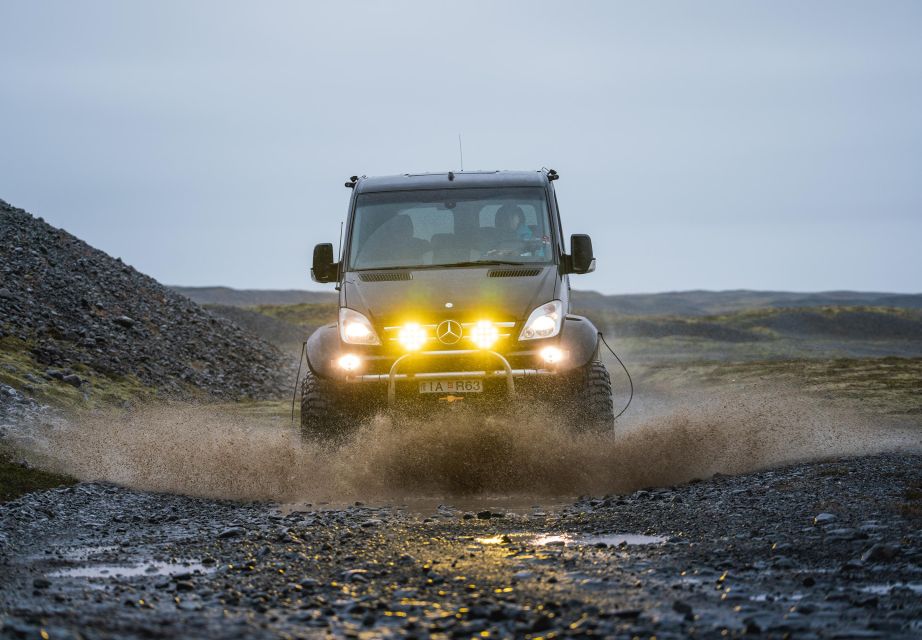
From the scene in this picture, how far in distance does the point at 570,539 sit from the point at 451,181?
5.69 m

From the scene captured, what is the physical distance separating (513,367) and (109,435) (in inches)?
236

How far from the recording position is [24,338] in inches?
858

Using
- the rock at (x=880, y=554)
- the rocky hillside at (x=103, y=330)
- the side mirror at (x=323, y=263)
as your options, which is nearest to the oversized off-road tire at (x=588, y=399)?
the side mirror at (x=323, y=263)

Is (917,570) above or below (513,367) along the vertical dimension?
below

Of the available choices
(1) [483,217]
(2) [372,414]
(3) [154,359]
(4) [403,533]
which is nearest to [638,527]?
(4) [403,533]

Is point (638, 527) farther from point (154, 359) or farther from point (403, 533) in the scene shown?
point (154, 359)

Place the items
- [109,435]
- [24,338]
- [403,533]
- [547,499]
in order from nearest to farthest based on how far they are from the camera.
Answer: [403,533], [547,499], [109,435], [24,338]

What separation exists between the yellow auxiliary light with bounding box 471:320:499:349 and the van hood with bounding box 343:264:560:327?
7 cm

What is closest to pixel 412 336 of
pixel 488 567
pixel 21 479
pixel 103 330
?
pixel 21 479

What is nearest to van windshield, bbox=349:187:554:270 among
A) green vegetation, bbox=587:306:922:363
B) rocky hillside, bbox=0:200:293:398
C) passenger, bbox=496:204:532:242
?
passenger, bbox=496:204:532:242

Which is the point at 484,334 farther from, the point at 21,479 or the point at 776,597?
the point at 776,597

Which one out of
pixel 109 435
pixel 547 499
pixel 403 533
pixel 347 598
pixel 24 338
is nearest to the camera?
pixel 347 598

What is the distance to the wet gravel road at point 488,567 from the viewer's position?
5.10m

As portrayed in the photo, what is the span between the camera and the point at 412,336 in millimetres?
10914
